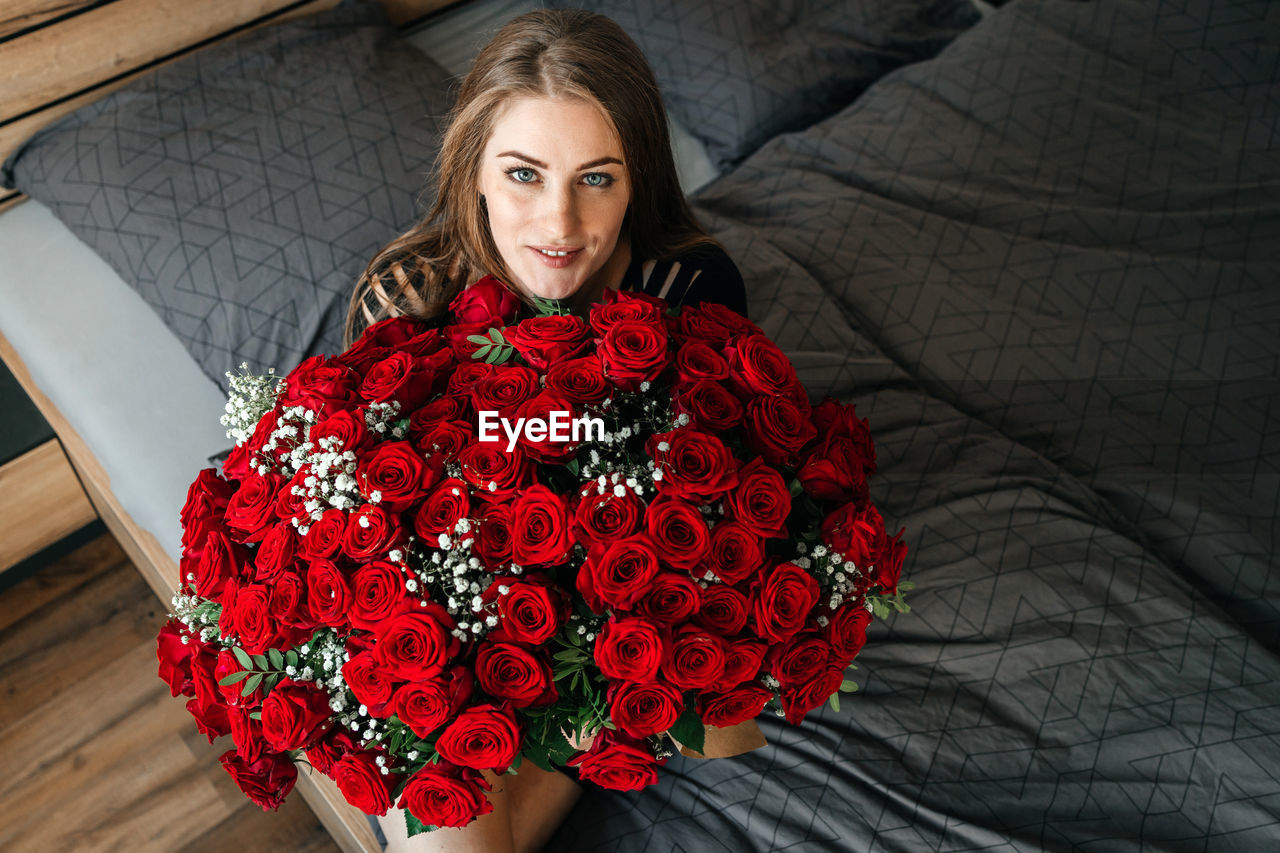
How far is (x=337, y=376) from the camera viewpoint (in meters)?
0.90

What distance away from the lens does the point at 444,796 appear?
776 mm

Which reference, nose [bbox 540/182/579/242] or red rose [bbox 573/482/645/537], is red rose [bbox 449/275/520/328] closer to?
nose [bbox 540/182/579/242]

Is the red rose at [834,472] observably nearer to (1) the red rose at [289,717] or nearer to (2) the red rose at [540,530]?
(2) the red rose at [540,530]

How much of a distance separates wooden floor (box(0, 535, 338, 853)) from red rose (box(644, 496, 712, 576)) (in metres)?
1.25

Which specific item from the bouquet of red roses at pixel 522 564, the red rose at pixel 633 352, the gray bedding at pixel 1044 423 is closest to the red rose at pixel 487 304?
the bouquet of red roses at pixel 522 564

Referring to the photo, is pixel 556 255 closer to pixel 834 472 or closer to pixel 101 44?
pixel 834 472

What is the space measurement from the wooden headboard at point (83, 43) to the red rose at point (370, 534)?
1.44m

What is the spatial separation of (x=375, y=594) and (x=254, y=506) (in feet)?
0.58

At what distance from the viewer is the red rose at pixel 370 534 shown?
30.1 inches

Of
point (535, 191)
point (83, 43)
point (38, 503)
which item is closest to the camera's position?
point (535, 191)

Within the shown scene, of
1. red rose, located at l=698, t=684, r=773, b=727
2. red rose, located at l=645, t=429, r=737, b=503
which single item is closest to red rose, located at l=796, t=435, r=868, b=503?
red rose, located at l=645, t=429, r=737, b=503

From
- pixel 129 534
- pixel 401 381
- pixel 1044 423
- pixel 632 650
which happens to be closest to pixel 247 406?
pixel 401 381

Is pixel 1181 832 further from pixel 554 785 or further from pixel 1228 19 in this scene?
pixel 1228 19

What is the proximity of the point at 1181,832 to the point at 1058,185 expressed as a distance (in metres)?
1.38
